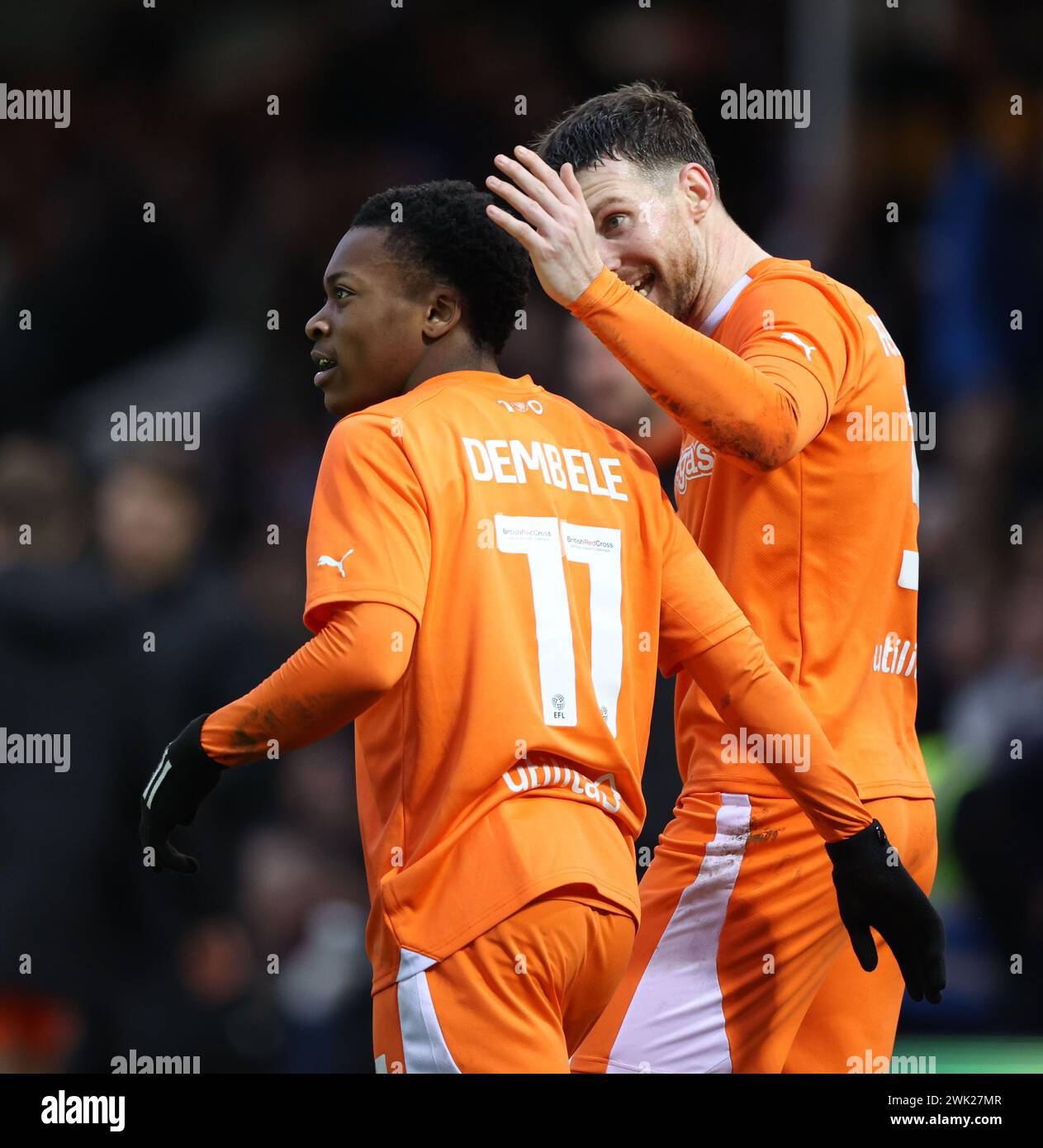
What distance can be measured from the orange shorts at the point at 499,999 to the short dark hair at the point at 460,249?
93 cm

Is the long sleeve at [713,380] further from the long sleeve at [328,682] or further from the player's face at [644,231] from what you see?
the long sleeve at [328,682]

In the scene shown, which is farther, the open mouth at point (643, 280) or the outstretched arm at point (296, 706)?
the open mouth at point (643, 280)

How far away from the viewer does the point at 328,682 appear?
220cm

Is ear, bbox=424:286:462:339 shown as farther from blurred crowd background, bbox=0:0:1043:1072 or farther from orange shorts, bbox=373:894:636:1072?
blurred crowd background, bbox=0:0:1043:1072

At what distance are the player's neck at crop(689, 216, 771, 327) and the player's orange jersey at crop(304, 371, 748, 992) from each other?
598 millimetres

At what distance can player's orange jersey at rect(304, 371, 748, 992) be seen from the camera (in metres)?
2.24

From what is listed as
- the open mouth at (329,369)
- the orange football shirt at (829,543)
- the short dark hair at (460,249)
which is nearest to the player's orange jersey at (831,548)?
the orange football shirt at (829,543)

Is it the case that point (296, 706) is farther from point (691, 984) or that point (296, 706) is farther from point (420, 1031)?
point (691, 984)

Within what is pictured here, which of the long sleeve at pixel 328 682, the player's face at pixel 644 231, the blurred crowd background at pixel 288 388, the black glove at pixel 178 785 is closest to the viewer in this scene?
the long sleeve at pixel 328 682

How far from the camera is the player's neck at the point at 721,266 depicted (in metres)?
2.93

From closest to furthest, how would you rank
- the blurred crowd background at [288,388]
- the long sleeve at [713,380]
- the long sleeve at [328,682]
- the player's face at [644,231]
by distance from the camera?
the long sleeve at [328,682], the long sleeve at [713,380], the player's face at [644,231], the blurred crowd background at [288,388]

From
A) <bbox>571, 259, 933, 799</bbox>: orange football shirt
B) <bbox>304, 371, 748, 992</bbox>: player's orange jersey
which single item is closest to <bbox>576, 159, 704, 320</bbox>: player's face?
<bbox>571, 259, 933, 799</bbox>: orange football shirt

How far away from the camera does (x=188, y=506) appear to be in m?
5.32
